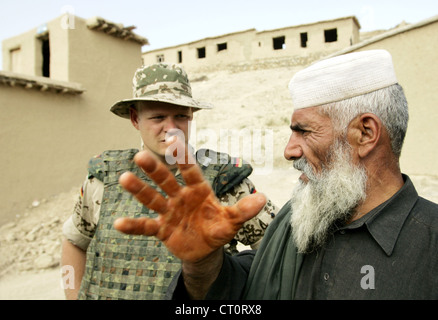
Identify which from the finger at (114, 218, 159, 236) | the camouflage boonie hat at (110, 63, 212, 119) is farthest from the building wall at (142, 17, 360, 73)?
the finger at (114, 218, 159, 236)

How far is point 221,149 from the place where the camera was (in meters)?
14.8

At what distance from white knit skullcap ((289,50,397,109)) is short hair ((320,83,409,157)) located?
26 mm

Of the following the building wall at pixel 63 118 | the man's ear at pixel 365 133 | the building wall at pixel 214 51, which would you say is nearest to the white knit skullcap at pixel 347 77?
the man's ear at pixel 365 133

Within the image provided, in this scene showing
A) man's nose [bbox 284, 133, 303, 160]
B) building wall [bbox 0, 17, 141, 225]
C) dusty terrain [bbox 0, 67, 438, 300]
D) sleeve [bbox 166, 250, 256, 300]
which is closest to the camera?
sleeve [bbox 166, 250, 256, 300]

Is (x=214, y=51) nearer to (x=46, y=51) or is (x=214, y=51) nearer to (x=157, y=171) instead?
(x=46, y=51)

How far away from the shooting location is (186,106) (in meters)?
2.02

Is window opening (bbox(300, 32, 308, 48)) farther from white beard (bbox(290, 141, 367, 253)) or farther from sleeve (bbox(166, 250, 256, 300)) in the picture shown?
sleeve (bbox(166, 250, 256, 300))

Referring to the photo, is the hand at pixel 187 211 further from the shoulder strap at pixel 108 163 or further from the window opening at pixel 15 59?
the window opening at pixel 15 59

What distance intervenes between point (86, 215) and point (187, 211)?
1.29 m

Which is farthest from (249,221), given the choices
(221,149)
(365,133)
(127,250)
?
(221,149)

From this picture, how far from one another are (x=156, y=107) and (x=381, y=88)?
→ 1258 millimetres

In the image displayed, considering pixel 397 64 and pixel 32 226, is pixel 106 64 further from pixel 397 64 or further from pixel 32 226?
pixel 397 64

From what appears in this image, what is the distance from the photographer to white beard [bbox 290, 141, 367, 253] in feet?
4.40

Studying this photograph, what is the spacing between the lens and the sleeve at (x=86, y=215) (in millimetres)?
2068
